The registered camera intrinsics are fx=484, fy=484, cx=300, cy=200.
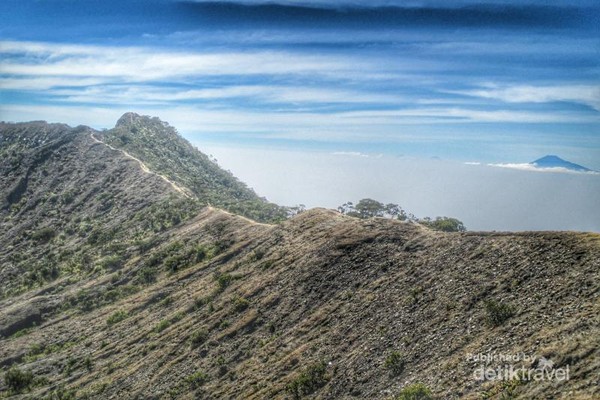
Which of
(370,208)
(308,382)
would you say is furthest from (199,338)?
(370,208)

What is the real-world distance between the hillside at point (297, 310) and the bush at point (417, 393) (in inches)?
26.9

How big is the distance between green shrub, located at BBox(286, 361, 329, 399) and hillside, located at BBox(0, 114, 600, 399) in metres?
0.08

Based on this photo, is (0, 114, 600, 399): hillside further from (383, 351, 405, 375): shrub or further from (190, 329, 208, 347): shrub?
(190, 329, 208, 347): shrub

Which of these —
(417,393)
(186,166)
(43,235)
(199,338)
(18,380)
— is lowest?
(18,380)

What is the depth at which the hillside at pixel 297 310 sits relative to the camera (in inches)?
911

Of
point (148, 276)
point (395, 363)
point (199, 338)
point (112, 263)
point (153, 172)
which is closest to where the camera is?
point (395, 363)

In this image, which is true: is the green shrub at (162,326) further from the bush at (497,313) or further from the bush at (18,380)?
the bush at (497,313)

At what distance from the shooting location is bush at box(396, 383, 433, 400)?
21698 millimetres

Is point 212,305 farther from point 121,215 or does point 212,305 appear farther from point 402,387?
point 121,215

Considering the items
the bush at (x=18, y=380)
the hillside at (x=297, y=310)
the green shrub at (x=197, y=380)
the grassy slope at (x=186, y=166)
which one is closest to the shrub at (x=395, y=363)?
the hillside at (x=297, y=310)

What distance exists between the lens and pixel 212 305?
42.3 metres

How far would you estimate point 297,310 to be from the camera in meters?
36.0

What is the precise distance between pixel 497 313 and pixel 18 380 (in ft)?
133

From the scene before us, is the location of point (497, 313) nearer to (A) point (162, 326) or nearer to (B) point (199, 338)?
(B) point (199, 338)
